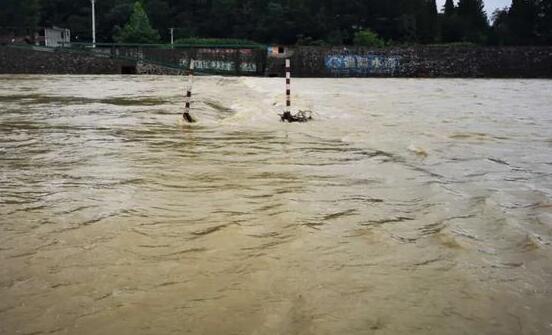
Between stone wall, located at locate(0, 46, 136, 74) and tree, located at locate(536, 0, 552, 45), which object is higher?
tree, located at locate(536, 0, 552, 45)

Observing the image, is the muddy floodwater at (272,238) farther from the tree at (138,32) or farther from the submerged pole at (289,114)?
the tree at (138,32)

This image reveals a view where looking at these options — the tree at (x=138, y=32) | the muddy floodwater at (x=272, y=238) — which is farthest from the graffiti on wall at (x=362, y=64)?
the muddy floodwater at (x=272, y=238)

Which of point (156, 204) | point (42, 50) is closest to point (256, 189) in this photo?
point (156, 204)

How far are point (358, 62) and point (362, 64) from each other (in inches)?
16.7

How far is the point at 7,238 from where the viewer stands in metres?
4.00

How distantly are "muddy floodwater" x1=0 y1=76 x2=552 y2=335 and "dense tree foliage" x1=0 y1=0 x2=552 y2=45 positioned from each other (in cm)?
7424

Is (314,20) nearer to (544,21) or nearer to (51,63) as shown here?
(544,21)

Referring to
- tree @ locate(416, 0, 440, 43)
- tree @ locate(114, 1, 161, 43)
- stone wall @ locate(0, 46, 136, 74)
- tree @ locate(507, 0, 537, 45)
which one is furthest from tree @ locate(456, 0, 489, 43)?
stone wall @ locate(0, 46, 136, 74)

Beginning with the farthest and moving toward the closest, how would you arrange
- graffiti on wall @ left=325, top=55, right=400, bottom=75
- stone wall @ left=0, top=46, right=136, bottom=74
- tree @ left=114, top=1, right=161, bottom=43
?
tree @ left=114, top=1, right=161, bottom=43, graffiti on wall @ left=325, top=55, right=400, bottom=75, stone wall @ left=0, top=46, right=136, bottom=74

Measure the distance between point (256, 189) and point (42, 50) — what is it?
4520 cm

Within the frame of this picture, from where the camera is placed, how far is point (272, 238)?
4.16m

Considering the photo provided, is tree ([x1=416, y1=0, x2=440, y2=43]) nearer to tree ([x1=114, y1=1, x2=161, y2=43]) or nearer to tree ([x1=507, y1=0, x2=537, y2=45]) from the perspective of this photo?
tree ([x1=507, y1=0, x2=537, y2=45])

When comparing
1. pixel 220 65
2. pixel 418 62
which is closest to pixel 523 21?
pixel 418 62

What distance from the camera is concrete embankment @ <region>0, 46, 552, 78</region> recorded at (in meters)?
47.2
